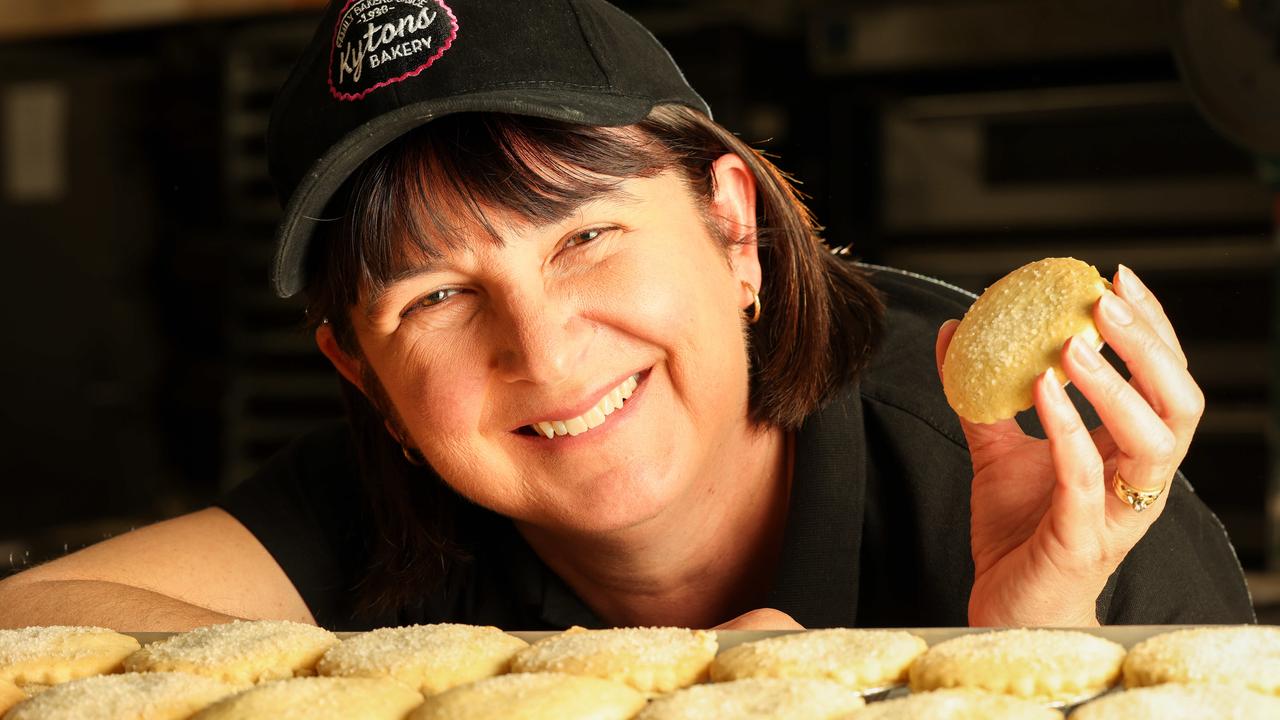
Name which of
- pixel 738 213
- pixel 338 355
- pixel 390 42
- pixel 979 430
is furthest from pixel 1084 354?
pixel 338 355

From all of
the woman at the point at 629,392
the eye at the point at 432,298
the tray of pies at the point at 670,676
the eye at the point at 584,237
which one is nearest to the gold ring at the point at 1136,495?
the woman at the point at 629,392

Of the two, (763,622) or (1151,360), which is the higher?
(1151,360)

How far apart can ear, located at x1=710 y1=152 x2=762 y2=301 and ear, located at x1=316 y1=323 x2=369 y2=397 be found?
43 centimetres

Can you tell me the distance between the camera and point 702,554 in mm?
1409

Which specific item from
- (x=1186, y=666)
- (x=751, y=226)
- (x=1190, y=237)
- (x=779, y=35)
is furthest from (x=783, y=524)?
(x=779, y=35)

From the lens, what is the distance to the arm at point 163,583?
1.20 m

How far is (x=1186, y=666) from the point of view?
702 millimetres

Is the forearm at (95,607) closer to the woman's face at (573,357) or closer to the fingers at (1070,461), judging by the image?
the woman's face at (573,357)

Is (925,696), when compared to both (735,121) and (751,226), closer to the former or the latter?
(751,226)

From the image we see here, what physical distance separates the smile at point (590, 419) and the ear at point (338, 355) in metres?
0.29

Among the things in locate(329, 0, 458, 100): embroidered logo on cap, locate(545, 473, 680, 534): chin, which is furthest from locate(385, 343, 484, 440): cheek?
locate(329, 0, 458, 100): embroidered logo on cap

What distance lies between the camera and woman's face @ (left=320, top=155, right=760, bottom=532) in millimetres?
1140

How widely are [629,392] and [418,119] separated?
0.33 meters

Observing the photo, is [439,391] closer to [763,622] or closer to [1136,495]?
[763,622]
